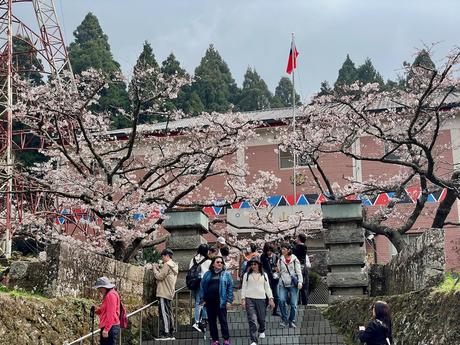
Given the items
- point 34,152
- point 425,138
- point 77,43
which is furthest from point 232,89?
point 425,138

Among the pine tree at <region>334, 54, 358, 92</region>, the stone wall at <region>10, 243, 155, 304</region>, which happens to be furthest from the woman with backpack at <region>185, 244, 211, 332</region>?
the pine tree at <region>334, 54, 358, 92</region>

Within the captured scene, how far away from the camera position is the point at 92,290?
11.3m

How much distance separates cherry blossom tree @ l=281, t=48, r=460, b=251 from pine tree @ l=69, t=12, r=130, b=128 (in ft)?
44.2

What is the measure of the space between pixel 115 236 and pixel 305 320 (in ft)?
19.4

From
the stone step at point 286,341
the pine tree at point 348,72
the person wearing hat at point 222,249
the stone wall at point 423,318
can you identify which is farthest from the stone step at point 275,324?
the pine tree at point 348,72

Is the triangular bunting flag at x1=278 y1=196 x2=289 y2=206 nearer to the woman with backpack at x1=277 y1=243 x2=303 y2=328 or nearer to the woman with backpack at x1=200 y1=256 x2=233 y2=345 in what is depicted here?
the woman with backpack at x1=277 y1=243 x2=303 y2=328

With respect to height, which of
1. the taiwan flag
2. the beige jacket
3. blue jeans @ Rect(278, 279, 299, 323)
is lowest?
blue jeans @ Rect(278, 279, 299, 323)

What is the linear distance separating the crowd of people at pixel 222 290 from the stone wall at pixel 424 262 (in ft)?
7.14

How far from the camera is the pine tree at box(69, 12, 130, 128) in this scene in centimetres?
4260

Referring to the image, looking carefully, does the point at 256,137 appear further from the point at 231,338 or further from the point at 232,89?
the point at 232,89

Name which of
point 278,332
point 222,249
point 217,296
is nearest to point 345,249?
point 278,332

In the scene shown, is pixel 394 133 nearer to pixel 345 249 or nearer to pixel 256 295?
pixel 345 249

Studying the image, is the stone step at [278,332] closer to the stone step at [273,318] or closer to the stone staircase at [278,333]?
the stone staircase at [278,333]

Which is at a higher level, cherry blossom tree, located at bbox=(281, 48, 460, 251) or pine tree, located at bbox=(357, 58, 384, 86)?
pine tree, located at bbox=(357, 58, 384, 86)
